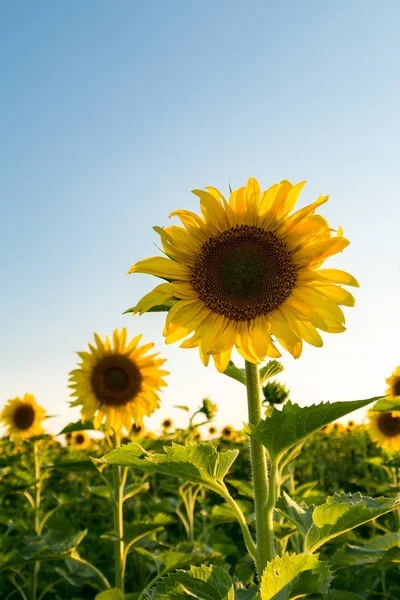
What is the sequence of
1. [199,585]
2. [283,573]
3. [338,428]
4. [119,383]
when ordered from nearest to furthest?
[283,573]
[199,585]
[119,383]
[338,428]

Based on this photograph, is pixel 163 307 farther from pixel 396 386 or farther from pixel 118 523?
pixel 396 386

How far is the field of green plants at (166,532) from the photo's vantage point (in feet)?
11.6

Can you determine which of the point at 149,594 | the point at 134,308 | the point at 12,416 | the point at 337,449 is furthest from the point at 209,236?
the point at 337,449

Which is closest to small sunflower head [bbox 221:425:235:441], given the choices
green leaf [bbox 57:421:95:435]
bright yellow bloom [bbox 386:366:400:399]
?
bright yellow bloom [bbox 386:366:400:399]

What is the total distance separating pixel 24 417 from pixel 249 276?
22.5 ft

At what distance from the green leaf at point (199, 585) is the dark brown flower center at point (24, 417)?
23.7 ft

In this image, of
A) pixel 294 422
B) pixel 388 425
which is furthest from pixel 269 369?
pixel 388 425

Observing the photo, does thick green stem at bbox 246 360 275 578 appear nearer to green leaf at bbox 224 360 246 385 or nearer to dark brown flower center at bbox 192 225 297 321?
green leaf at bbox 224 360 246 385

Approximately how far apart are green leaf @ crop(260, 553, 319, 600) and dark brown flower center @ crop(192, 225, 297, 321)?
1173mm

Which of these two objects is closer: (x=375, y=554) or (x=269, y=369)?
(x=269, y=369)

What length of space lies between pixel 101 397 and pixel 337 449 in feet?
29.1

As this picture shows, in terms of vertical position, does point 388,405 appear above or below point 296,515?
above

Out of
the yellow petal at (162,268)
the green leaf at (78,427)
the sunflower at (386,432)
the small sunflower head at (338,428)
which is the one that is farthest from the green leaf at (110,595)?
the small sunflower head at (338,428)

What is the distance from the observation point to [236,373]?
2.43 metres
